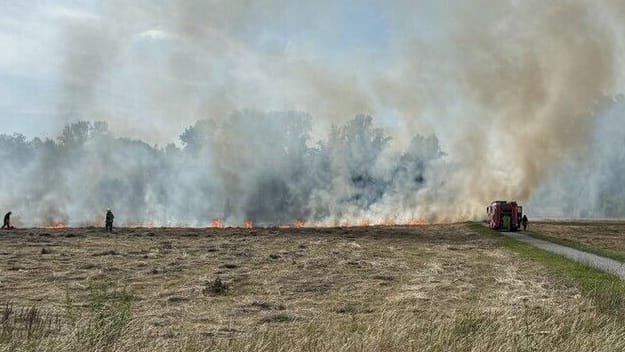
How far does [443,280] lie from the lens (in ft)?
73.0

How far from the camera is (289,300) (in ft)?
58.5

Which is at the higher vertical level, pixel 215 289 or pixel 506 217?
pixel 506 217

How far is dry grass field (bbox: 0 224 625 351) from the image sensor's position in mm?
10172

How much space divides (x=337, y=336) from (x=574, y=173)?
3693 inches

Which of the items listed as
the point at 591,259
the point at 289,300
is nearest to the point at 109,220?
the point at 591,259

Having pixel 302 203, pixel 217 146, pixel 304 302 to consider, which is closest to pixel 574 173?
pixel 302 203

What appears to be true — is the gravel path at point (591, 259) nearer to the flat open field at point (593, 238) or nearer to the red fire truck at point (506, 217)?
the flat open field at point (593, 238)

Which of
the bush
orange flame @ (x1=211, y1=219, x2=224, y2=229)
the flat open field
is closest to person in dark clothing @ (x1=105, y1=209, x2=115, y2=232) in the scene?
Answer: orange flame @ (x1=211, y1=219, x2=224, y2=229)

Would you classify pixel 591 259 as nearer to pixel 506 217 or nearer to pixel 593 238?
pixel 593 238

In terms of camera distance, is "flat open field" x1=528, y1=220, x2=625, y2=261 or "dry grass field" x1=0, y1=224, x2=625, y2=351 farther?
"flat open field" x1=528, y1=220, x2=625, y2=261

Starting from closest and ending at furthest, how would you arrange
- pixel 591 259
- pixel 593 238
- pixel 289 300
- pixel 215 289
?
pixel 289 300, pixel 215 289, pixel 591 259, pixel 593 238

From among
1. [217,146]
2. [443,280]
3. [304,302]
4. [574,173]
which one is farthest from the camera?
[574,173]

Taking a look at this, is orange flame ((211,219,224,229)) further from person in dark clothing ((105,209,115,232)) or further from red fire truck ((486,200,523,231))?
red fire truck ((486,200,523,231))

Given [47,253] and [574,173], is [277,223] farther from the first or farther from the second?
[47,253]
